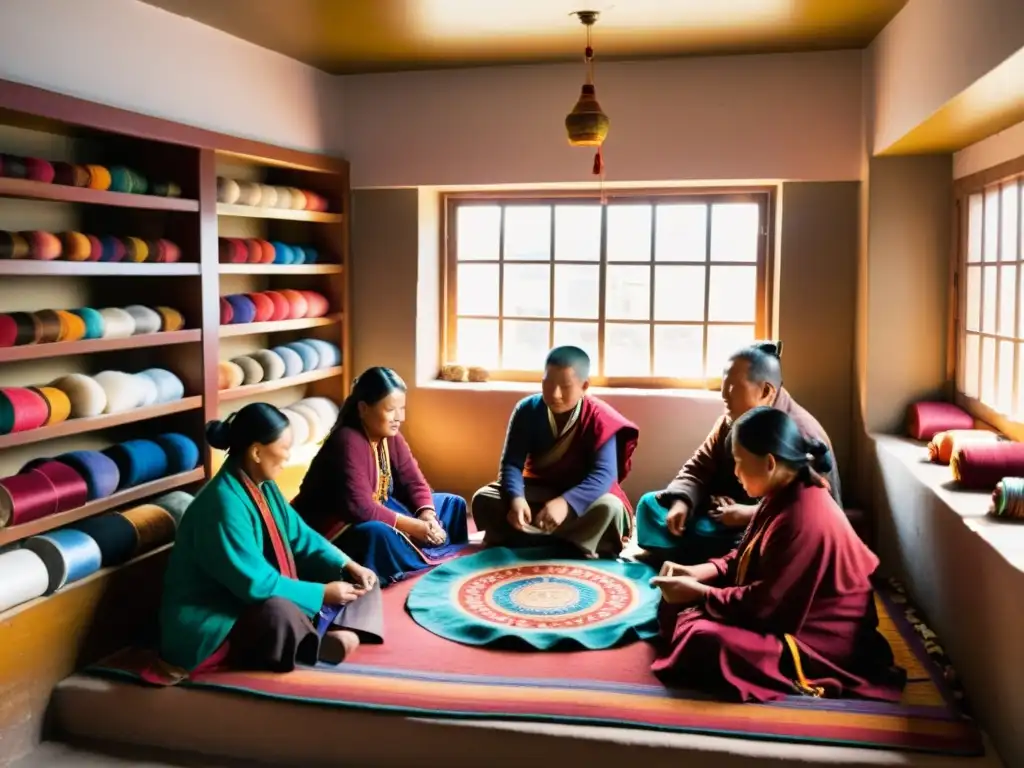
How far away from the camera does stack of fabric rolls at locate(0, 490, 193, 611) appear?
10.9 ft

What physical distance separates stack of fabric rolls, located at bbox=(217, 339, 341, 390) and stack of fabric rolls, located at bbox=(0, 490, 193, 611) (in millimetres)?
786

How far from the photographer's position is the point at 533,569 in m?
4.50

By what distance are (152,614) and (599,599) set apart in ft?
5.74

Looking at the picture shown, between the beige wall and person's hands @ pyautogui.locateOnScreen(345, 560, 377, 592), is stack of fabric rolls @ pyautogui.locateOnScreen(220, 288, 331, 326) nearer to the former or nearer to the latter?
the beige wall

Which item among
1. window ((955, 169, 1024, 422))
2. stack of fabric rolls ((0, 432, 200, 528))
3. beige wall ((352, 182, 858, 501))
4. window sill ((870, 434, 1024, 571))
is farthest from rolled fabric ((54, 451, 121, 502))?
window ((955, 169, 1024, 422))

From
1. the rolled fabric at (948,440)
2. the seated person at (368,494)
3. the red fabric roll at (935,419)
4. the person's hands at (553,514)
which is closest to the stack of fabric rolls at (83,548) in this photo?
the seated person at (368,494)

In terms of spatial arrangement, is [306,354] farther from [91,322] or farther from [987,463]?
[987,463]

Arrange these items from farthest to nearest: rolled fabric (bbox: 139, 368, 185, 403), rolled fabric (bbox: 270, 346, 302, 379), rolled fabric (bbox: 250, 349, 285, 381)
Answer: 1. rolled fabric (bbox: 270, 346, 302, 379)
2. rolled fabric (bbox: 250, 349, 285, 381)
3. rolled fabric (bbox: 139, 368, 185, 403)

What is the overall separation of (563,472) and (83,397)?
7.12 feet

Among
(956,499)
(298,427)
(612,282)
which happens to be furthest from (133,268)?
(956,499)

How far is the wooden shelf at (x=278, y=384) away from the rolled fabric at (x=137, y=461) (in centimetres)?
56

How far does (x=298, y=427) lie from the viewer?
17.5ft

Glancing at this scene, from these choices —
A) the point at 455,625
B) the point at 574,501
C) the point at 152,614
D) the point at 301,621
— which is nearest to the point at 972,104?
the point at 574,501

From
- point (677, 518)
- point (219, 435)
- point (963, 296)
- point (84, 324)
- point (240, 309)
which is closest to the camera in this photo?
point (219, 435)
